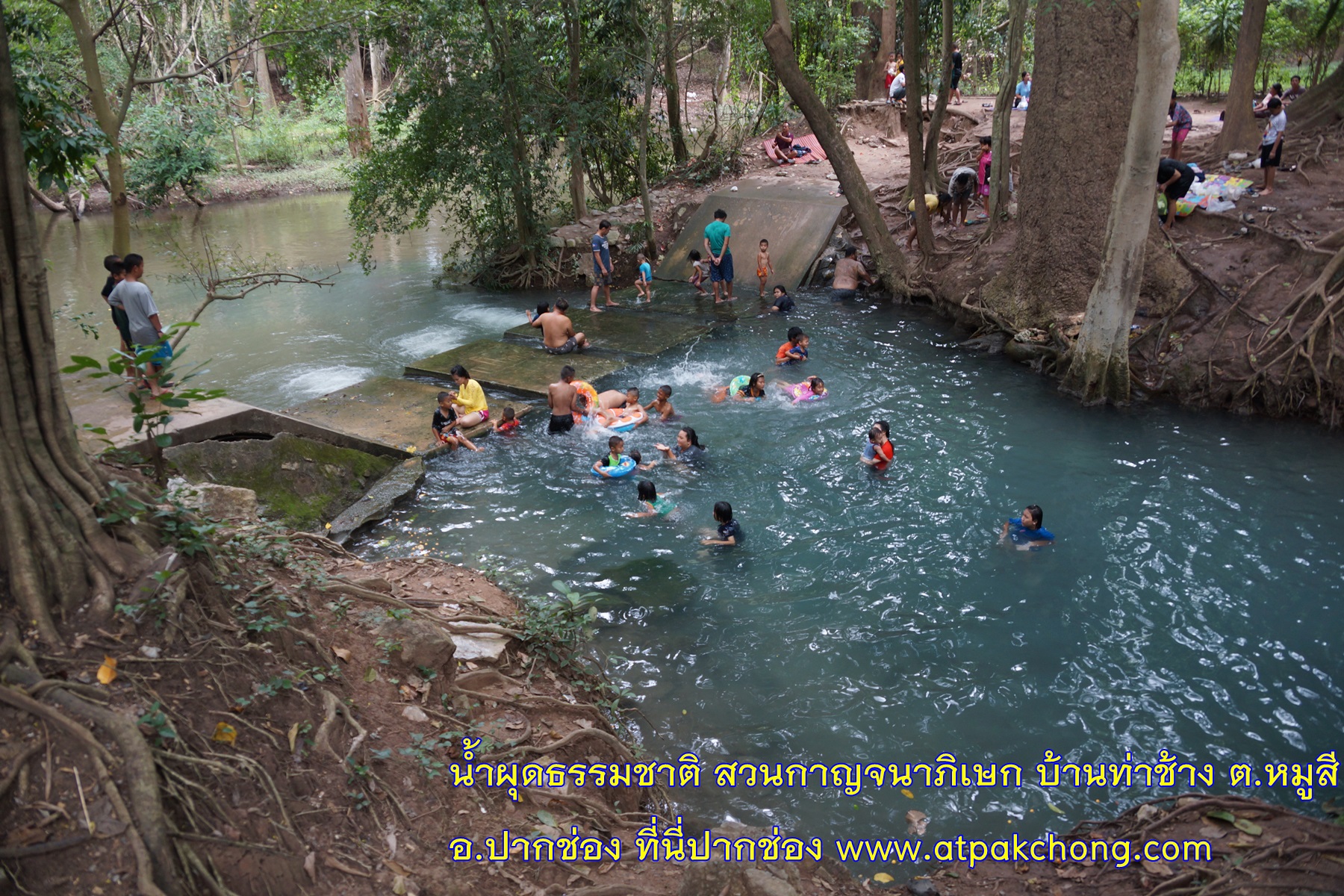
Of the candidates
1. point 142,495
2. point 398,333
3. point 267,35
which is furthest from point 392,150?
point 142,495

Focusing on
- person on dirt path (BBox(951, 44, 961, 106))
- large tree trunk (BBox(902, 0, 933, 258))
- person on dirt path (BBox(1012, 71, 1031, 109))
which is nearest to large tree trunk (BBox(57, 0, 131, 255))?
large tree trunk (BBox(902, 0, 933, 258))

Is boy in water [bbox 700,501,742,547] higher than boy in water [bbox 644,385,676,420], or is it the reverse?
boy in water [bbox 644,385,676,420]

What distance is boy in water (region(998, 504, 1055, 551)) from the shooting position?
820cm

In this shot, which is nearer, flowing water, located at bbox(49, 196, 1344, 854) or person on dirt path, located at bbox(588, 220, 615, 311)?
flowing water, located at bbox(49, 196, 1344, 854)

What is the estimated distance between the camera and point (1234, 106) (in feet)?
50.5

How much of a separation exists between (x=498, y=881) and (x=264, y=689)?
138cm

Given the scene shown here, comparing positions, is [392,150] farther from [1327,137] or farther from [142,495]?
[1327,137]

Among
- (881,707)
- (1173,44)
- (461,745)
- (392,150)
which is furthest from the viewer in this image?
(392,150)

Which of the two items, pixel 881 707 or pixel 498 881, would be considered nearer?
pixel 498 881

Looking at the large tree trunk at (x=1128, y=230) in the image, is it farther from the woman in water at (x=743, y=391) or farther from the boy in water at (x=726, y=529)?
the boy in water at (x=726, y=529)

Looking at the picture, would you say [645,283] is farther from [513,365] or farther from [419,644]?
[419,644]

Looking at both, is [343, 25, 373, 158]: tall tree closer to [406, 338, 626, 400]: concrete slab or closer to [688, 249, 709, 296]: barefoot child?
[688, 249, 709, 296]: barefoot child

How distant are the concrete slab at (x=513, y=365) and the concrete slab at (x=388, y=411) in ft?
1.38

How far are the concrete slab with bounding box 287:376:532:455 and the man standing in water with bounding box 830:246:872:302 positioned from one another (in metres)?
7.44
